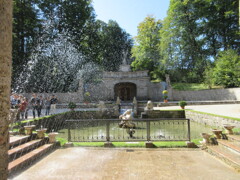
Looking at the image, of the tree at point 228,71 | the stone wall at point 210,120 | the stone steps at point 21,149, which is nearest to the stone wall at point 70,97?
the stone wall at point 210,120

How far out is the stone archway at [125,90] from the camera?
3141cm

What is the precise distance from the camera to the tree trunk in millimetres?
1873

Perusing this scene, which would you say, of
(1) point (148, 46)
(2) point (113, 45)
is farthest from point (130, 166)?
(2) point (113, 45)

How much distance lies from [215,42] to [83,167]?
37828 mm

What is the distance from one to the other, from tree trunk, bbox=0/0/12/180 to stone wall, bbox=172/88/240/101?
27768mm

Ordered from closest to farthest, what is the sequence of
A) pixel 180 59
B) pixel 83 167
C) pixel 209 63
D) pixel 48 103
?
pixel 83 167 → pixel 48 103 → pixel 209 63 → pixel 180 59

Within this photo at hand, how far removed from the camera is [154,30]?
38.2 meters

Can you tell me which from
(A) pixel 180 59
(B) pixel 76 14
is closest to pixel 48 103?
(B) pixel 76 14

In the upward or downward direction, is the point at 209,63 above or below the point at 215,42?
below

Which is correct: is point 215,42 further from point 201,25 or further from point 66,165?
point 66,165

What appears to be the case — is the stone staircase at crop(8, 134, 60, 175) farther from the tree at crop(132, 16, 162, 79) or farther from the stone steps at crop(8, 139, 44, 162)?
the tree at crop(132, 16, 162, 79)

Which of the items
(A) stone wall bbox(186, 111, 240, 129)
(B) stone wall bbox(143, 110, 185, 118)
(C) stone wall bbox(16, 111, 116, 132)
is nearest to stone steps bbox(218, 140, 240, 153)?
(A) stone wall bbox(186, 111, 240, 129)

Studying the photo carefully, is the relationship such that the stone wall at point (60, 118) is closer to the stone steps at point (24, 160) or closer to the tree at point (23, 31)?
the stone steps at point (24, 160)

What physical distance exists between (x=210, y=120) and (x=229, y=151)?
715cm
